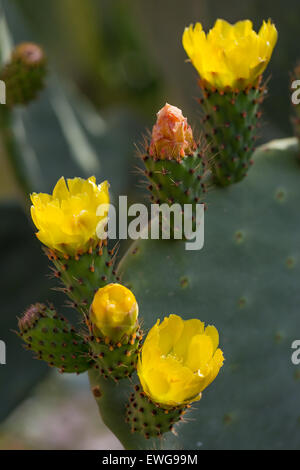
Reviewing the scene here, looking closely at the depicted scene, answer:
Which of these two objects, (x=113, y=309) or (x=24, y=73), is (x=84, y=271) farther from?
(x=24, y=73)

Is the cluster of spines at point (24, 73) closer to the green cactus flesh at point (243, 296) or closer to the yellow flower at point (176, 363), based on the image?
the green cactus flesh at point (243, 296)

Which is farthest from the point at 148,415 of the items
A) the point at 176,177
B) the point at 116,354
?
the point at 176,177

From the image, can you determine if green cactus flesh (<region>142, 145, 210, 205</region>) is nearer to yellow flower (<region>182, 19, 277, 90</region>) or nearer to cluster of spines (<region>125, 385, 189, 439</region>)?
yellow flower (<region>182, 19, 277, 90</region>)

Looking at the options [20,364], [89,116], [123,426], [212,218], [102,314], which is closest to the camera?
[102,314]

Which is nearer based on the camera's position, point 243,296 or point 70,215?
point 70,215

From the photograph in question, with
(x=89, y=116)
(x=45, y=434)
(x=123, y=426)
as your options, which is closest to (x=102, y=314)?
(x=123, y=426)

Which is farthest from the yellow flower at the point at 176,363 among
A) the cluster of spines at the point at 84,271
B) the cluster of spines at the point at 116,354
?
the cluster of spines at the point at 84,271
